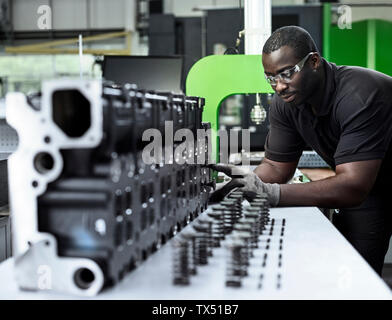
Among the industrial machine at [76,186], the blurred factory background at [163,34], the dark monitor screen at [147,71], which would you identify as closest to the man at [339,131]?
the industrial machine at [76,186]

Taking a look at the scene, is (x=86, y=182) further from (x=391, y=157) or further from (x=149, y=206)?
(x=391, y=157)

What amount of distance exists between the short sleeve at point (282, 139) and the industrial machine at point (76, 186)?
118 cm

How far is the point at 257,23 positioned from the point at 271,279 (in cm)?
180

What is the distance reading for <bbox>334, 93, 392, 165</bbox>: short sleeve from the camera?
5.63 ft

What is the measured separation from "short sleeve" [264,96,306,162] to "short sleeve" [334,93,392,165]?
388 mm

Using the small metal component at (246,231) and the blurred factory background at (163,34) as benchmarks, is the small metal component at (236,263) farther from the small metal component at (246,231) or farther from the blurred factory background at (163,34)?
the blurred factory background at (163,34)

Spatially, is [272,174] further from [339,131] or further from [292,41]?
[292,41]

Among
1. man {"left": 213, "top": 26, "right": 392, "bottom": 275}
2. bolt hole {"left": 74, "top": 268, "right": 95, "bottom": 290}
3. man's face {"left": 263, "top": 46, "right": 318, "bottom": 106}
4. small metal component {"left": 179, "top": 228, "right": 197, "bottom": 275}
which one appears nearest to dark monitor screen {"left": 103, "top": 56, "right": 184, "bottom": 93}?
man {"left": 213, "top": 26, "right": 392, "bottom": 275}

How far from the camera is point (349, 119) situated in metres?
1.76

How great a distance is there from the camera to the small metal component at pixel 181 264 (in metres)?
0.99

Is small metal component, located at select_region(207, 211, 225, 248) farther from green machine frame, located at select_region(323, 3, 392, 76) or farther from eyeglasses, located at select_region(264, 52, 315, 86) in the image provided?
green machine frame, located at select_region(323, 3, 392, 76)

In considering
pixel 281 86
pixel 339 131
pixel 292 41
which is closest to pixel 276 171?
pixel 339 131
